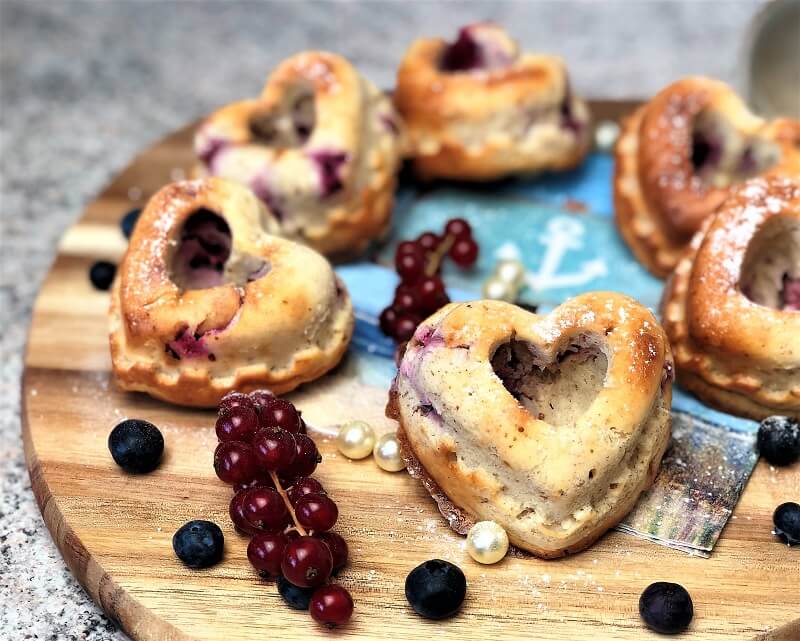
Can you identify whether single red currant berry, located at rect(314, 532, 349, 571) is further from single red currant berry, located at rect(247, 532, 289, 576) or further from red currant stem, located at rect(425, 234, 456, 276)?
red currant stem, located at rect(425, 234, 456, 276)

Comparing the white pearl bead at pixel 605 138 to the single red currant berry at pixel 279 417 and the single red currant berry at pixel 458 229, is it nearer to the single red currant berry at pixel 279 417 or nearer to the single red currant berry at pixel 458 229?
the single red currant berry at pixel 458 229

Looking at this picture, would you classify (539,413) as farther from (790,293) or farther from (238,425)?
(790,293)

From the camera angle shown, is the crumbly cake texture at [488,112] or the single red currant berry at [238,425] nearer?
the single red currant berry at [238,425]

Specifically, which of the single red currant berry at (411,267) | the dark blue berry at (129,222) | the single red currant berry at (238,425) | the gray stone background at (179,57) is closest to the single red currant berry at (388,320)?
the single red currant berry at (411,267)

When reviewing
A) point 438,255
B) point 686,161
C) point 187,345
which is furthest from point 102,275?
point 686,161

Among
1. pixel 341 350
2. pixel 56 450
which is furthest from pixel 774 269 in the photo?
pixel 56 450
